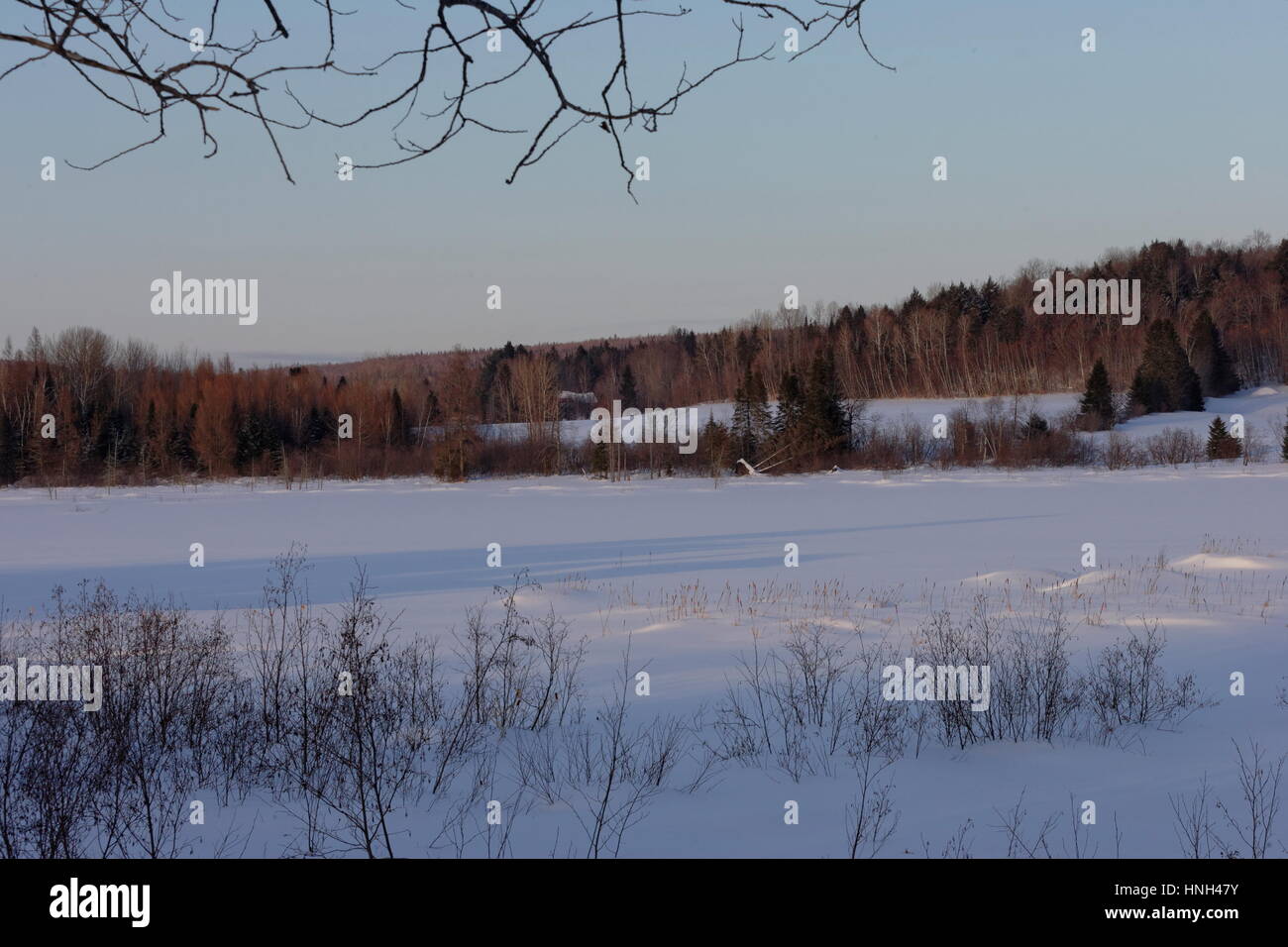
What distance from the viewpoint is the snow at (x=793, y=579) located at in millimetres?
5723

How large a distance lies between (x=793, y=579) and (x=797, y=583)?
33.3 inches

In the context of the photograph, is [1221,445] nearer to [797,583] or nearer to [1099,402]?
[1099,402]

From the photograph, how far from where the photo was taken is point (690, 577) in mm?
16875

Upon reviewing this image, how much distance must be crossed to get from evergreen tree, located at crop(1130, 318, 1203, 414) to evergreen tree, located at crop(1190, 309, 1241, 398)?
4773mm

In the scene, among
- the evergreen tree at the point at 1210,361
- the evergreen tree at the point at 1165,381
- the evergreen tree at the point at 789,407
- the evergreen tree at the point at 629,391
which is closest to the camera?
the evergreen tree at the point at 789,407

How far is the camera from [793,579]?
1628 centimetres

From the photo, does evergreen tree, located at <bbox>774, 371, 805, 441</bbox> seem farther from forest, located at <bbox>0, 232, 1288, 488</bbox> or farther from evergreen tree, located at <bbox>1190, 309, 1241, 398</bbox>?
evergreen tree, located at <bbox>1190, 309, 1241, 398</bbox>

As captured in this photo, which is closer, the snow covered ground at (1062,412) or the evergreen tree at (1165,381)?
the snow covered ground at (1062,412)

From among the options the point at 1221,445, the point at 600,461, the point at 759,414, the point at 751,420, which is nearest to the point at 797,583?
the point at 600,461

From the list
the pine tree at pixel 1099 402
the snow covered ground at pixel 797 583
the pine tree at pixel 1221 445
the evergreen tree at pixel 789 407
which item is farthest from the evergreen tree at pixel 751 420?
the pine tree at pixel 1221 445

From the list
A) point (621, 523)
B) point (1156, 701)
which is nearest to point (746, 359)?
point (621, 523)

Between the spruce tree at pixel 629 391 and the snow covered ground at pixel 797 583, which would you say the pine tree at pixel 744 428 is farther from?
the spruce tree at pixel 629 391

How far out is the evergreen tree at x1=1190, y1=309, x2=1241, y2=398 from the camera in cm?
7106

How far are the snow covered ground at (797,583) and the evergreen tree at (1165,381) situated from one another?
1063 inches
